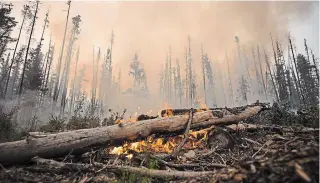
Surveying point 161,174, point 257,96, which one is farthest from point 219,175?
point 257,96

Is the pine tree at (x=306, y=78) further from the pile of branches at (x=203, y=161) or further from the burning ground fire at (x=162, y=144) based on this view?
the burning ground fire at (x=162, y=144)

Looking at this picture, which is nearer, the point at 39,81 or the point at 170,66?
the point at 39,81

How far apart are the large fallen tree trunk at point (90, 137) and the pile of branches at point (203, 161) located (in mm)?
32

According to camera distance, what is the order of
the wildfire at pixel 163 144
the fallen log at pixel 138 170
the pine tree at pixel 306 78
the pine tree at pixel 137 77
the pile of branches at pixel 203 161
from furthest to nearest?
the pine tree at pixel 137 77
the pine tree at pixel 306 78
the wildfire at pixel 163 144
the fallen log at pixel 138 170
the pile of branches at pixel 203 161

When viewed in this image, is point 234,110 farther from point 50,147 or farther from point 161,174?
point 50,147

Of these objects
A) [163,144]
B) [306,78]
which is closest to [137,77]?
[306,78]

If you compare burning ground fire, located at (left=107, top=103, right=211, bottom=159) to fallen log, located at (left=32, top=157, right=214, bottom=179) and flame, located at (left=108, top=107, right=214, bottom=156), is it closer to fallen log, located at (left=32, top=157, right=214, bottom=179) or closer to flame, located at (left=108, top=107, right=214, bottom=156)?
flame, located at (left=108, top=107, right=214, bottom=156)

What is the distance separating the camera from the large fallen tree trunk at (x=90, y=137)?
421 cm

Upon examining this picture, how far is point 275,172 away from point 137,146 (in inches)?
173

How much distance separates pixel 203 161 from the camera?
195 inches

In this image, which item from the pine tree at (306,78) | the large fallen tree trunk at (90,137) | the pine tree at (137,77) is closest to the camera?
the large fallen tree trunk at (90,137)

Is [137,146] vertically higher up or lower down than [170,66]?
lower down

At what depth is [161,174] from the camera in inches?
152

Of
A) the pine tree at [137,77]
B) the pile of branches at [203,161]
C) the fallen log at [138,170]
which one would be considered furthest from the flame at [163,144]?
the pine tree at [137,77]
